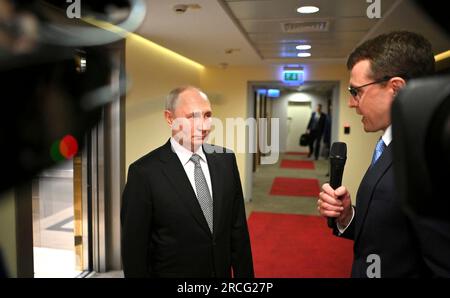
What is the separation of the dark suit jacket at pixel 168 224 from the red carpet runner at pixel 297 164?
24.3 feet

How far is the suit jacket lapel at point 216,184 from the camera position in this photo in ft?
4.36

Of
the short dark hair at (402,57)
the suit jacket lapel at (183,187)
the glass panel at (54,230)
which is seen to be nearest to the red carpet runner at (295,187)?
the glass panel at (54,230)

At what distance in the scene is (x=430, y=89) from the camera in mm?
326

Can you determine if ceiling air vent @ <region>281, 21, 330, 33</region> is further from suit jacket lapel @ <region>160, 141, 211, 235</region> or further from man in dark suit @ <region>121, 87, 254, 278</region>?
suit jacket lapel @ <region>160, 141, 211, 235</region>

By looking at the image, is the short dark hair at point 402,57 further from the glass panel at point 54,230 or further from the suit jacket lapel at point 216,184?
the glass panel at point 54,230

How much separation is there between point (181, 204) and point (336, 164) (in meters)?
0.59

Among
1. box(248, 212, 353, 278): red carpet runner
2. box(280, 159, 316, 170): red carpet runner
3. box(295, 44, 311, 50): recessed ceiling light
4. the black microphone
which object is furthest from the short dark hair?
box(280, 159, 316, 170): red carpet runner

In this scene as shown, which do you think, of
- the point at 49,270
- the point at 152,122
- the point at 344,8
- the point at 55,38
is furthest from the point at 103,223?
the point at 344,8

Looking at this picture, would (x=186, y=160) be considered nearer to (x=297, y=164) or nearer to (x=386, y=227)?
(x=386, y=227)

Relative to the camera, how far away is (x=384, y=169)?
851 millimetres

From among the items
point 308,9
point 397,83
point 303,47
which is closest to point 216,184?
point 397,83
